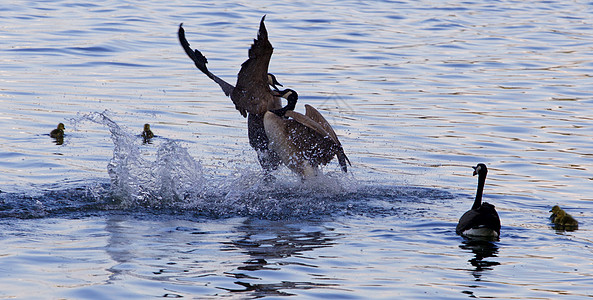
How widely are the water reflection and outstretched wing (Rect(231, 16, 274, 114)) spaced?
2.98 metres

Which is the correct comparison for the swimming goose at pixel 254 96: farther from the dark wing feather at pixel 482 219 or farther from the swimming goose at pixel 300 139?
the dark wing feather at pixel 482 219

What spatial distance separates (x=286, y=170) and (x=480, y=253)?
11.9ft

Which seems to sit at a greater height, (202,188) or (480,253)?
(202,188)

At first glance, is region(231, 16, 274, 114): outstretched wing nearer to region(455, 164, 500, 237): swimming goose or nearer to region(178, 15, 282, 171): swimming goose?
region(178, 15, 282, 171): swimming goose

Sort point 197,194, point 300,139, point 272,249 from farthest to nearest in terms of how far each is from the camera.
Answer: point 300,139, point 197,194, point 272,249

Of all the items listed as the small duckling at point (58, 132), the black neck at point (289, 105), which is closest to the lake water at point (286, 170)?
the small duckling at point (58, 132)

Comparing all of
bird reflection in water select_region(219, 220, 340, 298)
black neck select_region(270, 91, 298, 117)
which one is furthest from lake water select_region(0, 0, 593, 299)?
black neck select_region(270, 91, 298, 117)

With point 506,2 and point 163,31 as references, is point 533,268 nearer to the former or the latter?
point 163,31

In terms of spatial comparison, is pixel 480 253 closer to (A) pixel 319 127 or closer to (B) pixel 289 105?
(A) pixel 319 127

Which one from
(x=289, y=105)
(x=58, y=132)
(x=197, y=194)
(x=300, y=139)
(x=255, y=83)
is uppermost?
(x=255, y=83)

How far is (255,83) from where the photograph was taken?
404 inches

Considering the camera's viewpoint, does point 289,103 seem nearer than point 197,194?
No

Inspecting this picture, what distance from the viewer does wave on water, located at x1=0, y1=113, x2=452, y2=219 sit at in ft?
29.3

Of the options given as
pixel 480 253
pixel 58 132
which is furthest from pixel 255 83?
pixel 480 253
